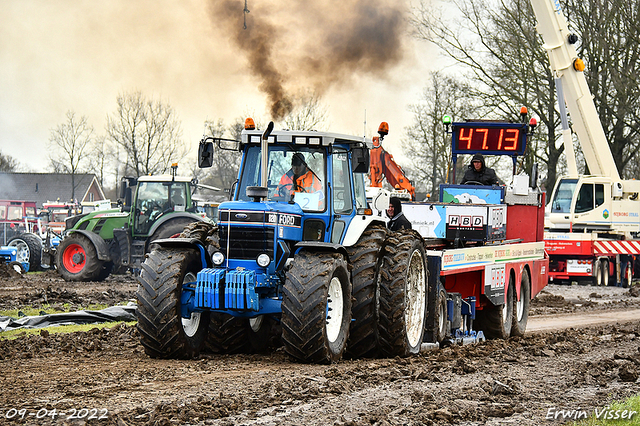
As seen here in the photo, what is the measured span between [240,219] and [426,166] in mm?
36072

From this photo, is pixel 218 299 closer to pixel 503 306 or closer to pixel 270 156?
pixel 270 156

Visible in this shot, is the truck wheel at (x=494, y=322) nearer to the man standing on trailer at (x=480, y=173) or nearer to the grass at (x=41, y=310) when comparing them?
the man standing on trailer at (x=480, y=173)

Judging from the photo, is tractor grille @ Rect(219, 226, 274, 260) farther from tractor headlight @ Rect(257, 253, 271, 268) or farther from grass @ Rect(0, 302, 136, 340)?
grass @ Rect(0, 302, 136, 340)

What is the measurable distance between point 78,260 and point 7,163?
57.2 m

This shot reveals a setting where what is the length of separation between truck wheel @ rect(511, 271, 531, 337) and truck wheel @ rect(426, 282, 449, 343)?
9.56ft

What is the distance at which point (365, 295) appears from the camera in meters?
9.02

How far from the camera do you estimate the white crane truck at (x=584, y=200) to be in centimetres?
2403

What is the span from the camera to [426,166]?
145 ft

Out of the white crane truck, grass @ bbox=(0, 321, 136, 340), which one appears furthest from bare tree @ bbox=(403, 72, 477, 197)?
grass @ bbox=(0, 321, 136, 340)

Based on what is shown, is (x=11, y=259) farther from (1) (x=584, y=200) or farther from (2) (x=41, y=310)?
(1) (x=584, y=200)

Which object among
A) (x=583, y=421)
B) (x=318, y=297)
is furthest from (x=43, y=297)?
(x=583, y=421)

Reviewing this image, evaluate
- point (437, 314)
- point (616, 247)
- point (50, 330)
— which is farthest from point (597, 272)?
point (50, 330)

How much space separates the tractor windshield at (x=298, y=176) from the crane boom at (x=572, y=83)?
57.2ft

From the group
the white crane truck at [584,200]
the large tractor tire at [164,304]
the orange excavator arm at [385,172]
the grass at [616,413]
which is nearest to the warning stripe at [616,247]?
the white crane truck at [584,200]
